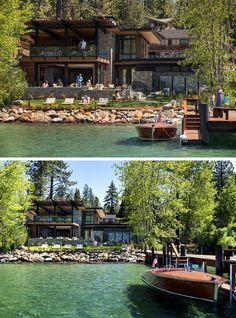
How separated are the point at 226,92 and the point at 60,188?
36291 mm

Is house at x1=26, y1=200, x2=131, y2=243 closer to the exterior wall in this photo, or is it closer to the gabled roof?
the exterior wall

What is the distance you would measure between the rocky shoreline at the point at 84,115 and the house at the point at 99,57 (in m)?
10.3

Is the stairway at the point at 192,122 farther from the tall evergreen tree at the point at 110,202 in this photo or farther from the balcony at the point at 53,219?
the tall evergreen tree at the point at 110,202

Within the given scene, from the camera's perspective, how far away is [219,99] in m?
32.3

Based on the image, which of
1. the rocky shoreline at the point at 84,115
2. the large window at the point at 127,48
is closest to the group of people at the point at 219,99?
the rocky shoreline at the point at 84,115

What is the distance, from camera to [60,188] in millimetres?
68000

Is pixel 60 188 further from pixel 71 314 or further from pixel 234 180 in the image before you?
pixel 71 314

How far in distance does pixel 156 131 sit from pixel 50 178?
36.2 m

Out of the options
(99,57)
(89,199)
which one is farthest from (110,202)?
(99,57)

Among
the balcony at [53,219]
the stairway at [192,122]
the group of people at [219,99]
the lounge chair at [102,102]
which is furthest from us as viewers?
the balcony at [53,219]

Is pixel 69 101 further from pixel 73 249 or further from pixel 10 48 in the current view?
pixel 73 249

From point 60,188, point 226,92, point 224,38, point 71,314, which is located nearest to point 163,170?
point 226,92

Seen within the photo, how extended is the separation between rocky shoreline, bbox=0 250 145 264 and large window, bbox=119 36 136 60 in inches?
822

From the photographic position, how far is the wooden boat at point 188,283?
65.2 feet
